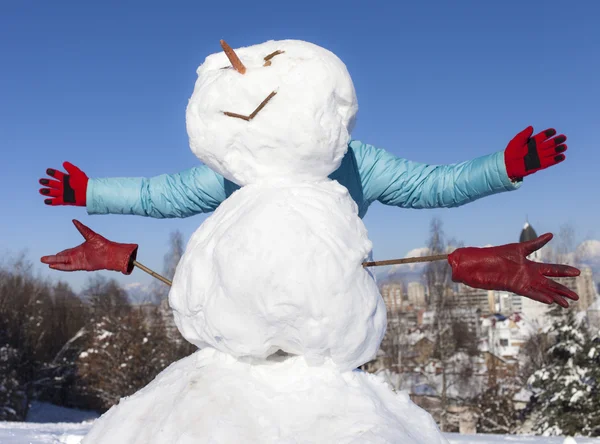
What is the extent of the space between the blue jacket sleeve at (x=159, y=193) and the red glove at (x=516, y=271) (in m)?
1.12

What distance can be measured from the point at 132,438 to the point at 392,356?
1569cm

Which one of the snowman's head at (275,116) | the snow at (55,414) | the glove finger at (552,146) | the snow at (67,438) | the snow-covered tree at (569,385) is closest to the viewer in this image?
the snowman's head at (275,116)

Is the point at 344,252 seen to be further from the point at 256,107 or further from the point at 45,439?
the point at 45,439

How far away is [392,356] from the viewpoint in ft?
55.3

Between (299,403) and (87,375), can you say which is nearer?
(299,403)

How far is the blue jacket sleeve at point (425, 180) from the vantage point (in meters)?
2.20

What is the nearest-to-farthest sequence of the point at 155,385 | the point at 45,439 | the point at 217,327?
1. the point at 217,327
2. the point at 155,385
3. the point at 45,439

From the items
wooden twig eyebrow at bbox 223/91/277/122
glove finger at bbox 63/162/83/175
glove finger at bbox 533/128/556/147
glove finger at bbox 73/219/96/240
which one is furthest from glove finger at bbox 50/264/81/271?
glove finger at bbox 533/128/556/147

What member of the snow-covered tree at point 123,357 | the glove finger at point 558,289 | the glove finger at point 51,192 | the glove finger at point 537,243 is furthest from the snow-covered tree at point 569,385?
the glove finger at point 51,192

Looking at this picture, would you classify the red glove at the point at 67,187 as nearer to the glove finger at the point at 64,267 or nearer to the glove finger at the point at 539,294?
the glove finger at the point at 64,267

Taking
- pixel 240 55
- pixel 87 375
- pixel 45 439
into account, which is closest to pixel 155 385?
pixel 240 55

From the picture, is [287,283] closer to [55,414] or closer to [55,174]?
[55,174]

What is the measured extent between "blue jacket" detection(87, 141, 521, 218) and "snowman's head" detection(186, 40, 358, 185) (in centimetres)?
38

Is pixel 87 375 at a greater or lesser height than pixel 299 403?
lesser
